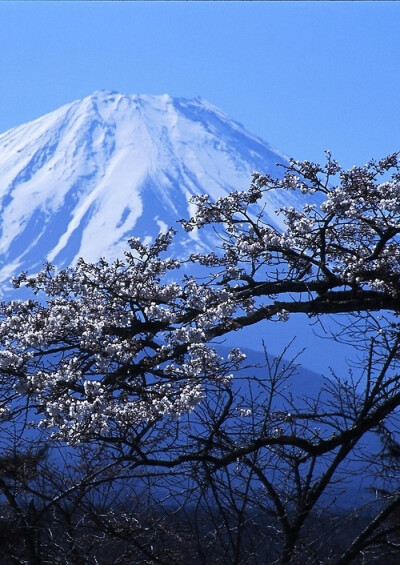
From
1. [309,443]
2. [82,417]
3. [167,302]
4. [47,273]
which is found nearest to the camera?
[82,417]

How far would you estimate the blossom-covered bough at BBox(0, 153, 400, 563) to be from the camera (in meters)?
7.19

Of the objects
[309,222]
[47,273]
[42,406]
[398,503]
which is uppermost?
[47,273]

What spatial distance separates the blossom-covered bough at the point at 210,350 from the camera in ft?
23.6

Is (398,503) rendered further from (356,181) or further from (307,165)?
(307,165)

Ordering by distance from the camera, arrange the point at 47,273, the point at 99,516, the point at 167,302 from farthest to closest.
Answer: the point at 47,273
the point at 167,302
the point at 99,516

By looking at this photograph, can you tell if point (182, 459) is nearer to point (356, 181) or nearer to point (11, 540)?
point (11, 540)

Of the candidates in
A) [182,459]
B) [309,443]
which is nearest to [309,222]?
[309,443]

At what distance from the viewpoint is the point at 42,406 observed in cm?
746

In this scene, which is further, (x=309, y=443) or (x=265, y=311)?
(x=265, y=311)

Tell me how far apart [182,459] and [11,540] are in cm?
195

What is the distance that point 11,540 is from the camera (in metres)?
8.10

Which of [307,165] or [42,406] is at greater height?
[307,165]

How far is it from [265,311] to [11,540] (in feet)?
9.95

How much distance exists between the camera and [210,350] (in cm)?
748
